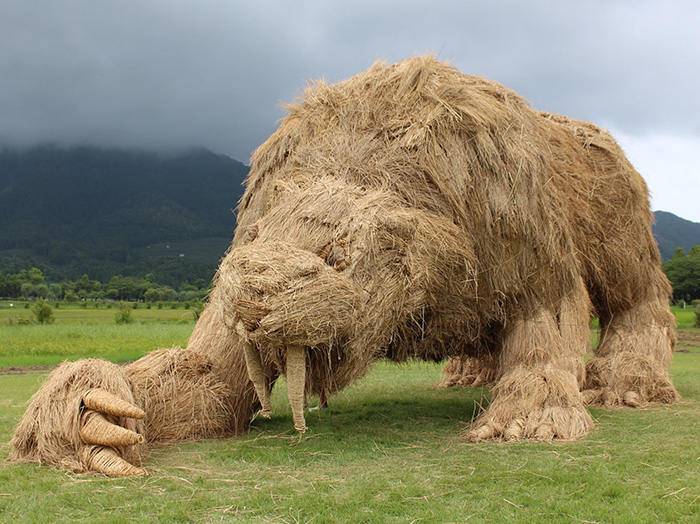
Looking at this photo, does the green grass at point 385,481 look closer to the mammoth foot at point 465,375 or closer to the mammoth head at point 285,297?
the mammoth head at point 285,297

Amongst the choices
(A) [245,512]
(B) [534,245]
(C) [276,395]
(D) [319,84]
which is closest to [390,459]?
(A) [245,512]

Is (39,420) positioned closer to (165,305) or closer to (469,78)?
(469,78)

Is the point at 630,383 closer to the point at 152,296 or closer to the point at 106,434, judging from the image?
the point at 106,434

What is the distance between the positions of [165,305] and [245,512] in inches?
1660

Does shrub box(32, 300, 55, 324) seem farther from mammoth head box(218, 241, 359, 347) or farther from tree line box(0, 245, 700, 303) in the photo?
mammoth head box(218, 241, 359, 347)

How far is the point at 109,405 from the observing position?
390 cm

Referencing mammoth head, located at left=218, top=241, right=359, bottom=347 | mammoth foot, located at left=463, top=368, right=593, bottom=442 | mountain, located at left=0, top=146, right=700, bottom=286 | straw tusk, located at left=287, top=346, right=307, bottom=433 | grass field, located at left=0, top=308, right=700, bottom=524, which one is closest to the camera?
grass field, located at left=0, top=308, right=700, bottom=524

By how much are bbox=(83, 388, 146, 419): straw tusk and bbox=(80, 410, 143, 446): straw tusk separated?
0.07 metres

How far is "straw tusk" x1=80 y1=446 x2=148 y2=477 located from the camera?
3.71 meters

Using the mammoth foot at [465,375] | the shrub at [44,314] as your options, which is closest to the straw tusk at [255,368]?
the mammoth foot at [465,375]

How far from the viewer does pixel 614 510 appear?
10.0ft

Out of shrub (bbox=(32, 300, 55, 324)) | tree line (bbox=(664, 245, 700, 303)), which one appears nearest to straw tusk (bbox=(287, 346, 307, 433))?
shrub (bbox=(32, 300, 55, 324))

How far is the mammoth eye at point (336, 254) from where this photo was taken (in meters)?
3.84

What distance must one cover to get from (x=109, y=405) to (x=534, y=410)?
9.96 ft
